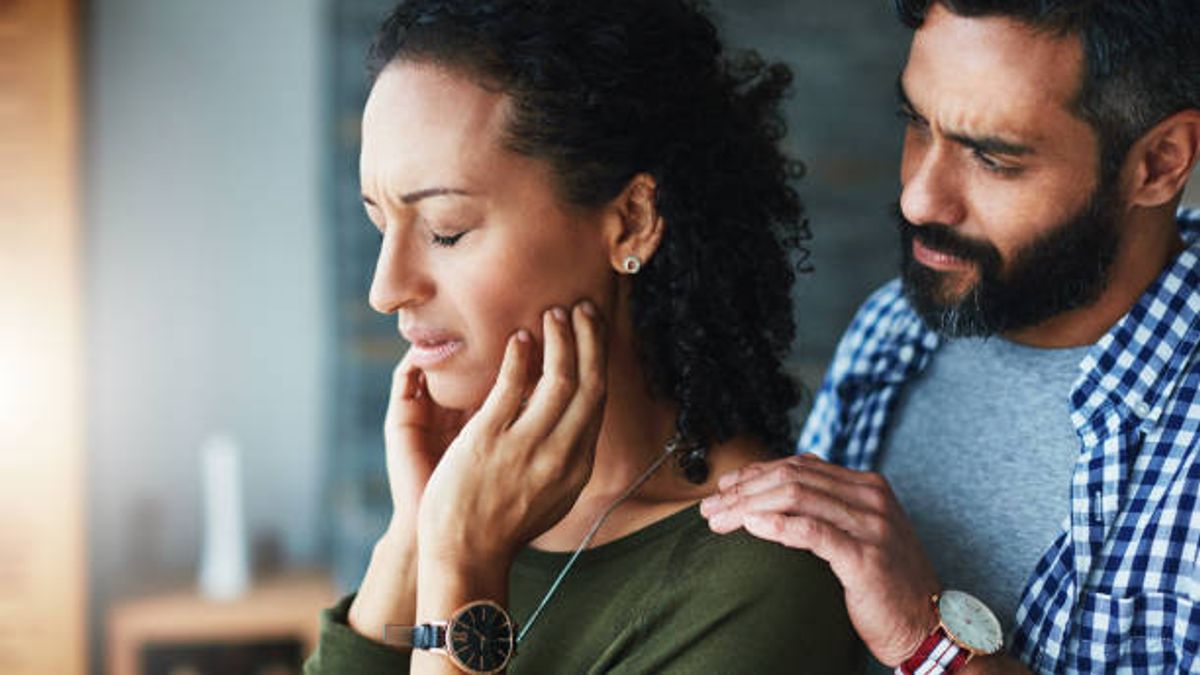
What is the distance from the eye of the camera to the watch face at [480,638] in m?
1.19

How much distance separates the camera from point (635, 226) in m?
1.33

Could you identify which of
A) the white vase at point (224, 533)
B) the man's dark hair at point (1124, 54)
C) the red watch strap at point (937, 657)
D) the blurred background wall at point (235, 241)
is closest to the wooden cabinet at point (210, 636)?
the white vase at point (224, 533)

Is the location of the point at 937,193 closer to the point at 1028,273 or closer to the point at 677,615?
the point at 1028,273

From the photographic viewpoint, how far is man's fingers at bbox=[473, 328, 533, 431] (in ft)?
4.19

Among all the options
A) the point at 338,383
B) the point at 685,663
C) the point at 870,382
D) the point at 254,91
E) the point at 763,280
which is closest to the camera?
the point at 685,663

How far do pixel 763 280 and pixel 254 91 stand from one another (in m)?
3.09

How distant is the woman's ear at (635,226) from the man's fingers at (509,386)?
0.13 metres

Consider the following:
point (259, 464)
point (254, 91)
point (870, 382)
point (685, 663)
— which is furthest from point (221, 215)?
point (685, 663)

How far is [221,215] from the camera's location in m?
4.14

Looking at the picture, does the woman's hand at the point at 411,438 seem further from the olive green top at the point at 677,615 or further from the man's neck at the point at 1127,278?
the man's neck at the point at 1127,278

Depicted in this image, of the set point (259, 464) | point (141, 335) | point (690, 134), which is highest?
point (690, 134)

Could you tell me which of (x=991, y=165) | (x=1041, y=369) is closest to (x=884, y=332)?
(x=1041, y=369)

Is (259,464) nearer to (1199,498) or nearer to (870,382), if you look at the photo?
(870,382)

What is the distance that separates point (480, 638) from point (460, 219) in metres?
0.39
